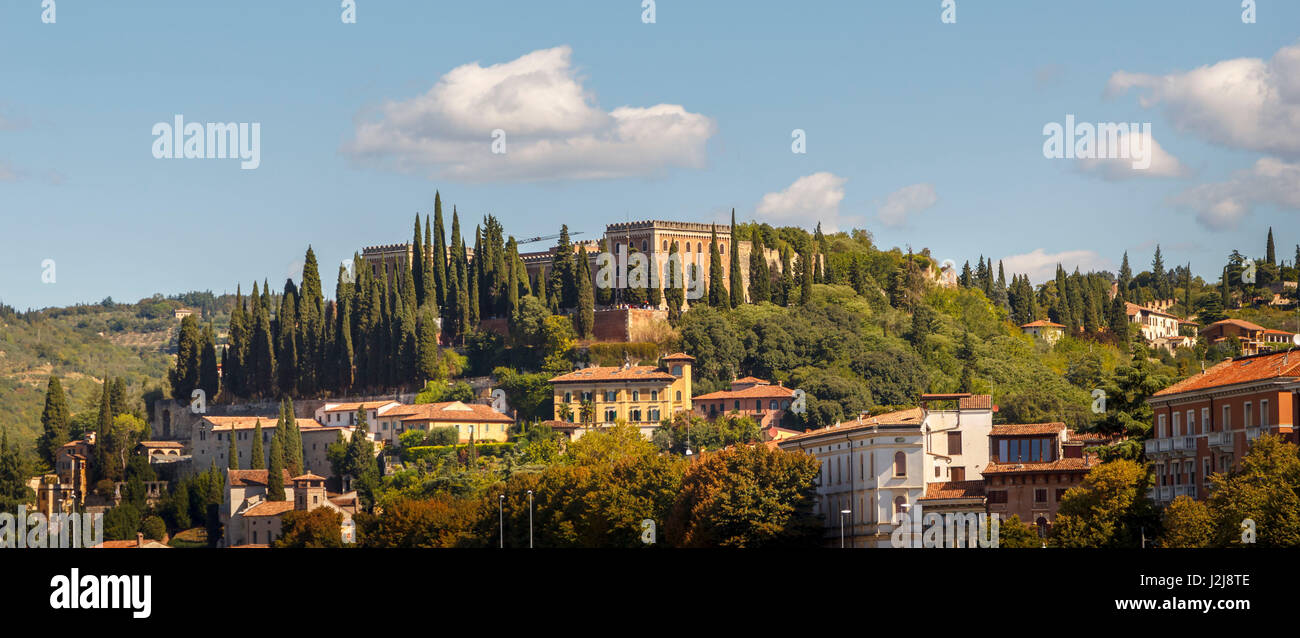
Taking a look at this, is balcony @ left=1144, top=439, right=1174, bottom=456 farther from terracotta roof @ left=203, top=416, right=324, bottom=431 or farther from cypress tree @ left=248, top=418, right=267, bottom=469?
terracotta roof @ left=203, top=416, right=324, bottom=431

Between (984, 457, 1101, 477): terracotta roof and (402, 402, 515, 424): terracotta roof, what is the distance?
138ft

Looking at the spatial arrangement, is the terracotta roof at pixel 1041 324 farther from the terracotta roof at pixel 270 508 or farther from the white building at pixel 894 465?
the white building at pixel 894 465

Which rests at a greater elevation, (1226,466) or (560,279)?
(560,279)

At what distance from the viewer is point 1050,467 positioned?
6706 cm

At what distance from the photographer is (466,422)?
106m

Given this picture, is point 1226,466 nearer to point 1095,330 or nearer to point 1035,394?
point 1035,394

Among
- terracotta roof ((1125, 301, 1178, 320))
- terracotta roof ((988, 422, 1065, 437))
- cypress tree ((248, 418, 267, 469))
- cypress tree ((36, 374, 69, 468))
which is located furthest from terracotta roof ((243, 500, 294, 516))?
terracotta roof ((1125, 301, 1178, 320))

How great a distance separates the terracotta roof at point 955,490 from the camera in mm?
69000

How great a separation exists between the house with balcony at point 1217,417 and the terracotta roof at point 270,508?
49.5 meters

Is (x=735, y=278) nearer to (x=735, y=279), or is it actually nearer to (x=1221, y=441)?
(x=735, y=279)

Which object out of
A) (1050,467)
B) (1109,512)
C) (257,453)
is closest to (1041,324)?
(257,453)
